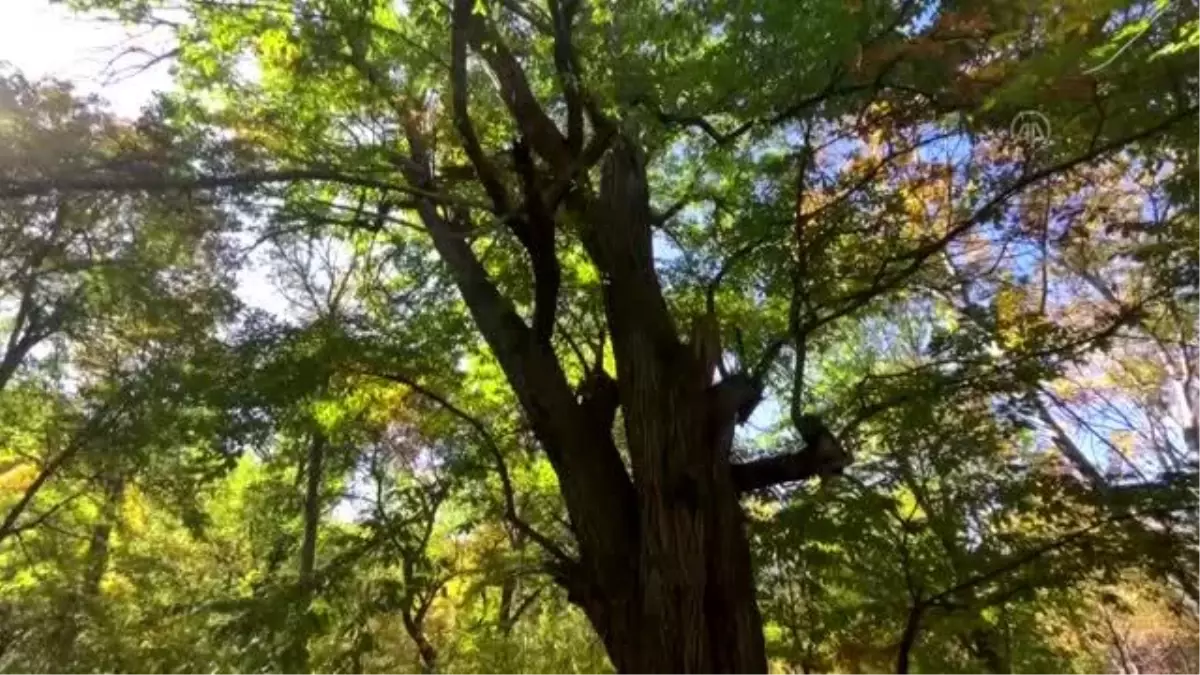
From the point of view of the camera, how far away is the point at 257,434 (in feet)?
11.9

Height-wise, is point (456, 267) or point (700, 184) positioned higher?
point (700, 184)

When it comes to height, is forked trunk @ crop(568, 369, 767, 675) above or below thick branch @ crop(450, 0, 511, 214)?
below

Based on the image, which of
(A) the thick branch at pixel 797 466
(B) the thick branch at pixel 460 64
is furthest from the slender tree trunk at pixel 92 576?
(A) the thick branch at pixel 797 466

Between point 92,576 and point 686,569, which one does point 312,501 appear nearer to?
point 92,576

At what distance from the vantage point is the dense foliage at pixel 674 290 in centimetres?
286

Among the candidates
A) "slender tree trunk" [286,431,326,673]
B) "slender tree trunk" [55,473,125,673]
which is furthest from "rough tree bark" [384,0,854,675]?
"slender tree trunk" [55,473,125,673]

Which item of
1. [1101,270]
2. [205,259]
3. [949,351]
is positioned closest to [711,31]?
[949,351]

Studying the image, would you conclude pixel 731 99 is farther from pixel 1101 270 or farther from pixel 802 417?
pixel 1101 270

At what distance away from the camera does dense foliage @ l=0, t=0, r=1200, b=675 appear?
286 cm

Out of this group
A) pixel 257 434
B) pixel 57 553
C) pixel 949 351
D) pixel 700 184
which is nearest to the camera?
pixel 257 434

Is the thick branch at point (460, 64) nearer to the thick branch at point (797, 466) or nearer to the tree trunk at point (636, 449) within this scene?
the tree trunk at point (636, 449)

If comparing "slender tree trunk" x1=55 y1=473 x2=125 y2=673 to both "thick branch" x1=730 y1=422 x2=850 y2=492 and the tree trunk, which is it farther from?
"thick branch" x1=730 y1=422 x2=850 y2=492

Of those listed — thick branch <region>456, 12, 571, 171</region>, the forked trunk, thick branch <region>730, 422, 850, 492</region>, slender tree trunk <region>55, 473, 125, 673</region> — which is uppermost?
thick branch <region>456, 12, 571, 171</region>

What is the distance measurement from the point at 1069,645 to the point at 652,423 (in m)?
6.34
